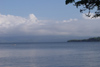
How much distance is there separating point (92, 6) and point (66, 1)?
1976 mm

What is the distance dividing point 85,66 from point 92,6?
20.7 meters

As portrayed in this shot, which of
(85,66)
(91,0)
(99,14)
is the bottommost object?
(85,66)

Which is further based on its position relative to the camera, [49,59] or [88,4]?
[49,59]

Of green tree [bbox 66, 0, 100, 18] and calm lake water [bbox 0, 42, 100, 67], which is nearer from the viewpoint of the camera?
green tree [bbox 66, 0, 100, 18]

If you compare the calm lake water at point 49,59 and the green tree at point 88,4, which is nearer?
the green tree at point 88,4

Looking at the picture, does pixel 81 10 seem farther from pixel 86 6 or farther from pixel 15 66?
pixel 15 66

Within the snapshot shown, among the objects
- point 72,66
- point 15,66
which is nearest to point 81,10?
point 72,66

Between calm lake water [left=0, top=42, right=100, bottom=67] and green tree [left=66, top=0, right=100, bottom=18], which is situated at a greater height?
green tree [left=66, top=0, right=100, bottom=18]

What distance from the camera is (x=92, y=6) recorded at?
15852mm

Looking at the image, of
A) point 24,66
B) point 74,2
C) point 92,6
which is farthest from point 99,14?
point 24,66

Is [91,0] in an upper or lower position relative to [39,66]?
upper

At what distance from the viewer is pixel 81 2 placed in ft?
51.8

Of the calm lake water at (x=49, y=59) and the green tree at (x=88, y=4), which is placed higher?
the green tree at (x=88, y=4)

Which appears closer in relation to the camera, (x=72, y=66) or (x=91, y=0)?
(x=91, y=0)
